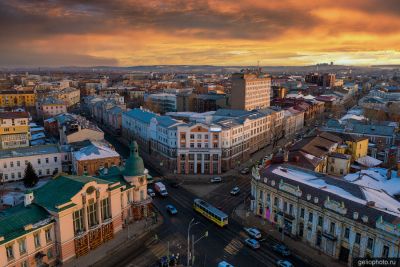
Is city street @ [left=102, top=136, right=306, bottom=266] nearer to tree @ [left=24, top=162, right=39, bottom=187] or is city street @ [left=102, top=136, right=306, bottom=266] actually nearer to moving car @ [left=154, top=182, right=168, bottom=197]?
moving car @ [left=154, top=182, right=168, bottom=197]

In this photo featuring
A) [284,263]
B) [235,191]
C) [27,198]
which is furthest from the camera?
[235,191]

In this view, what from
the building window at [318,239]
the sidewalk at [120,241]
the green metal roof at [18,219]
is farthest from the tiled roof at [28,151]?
the building window at [318,239]

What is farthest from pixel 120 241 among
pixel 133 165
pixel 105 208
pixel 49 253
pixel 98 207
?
pixel 133 165

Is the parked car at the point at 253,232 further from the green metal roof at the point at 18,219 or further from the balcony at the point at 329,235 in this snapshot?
the green metal roof at the point at 18,219

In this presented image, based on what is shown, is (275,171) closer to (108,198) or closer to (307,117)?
(108,198)

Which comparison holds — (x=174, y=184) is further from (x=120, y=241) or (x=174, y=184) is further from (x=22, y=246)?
(x=22, y=246)

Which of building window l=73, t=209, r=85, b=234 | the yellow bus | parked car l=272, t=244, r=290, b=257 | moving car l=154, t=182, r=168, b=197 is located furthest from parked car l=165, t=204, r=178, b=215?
parked car l=272, t=244, r=290, b=257
